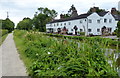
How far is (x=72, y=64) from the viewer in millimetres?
3373

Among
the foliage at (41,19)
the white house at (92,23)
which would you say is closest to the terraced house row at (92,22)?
the white house at (92,23)

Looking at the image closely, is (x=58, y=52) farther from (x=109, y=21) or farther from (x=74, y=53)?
(x=109, y=21)

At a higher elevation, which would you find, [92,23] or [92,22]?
[92,22]

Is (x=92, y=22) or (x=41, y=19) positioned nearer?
(x=92, y=22)

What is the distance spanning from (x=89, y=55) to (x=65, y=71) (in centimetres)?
79

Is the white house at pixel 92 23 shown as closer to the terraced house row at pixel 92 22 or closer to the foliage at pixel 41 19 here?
the terraced house row at pixel 92 22

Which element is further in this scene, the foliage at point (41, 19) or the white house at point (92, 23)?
the foliage at point (41, 19)

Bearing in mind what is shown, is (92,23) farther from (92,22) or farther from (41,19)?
(41,19)

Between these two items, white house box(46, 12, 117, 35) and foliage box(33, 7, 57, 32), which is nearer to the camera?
white house box(46, 12, 117, 35)

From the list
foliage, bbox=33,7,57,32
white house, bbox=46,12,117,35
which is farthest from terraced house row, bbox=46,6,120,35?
foliage, bbox=33,7,57,32

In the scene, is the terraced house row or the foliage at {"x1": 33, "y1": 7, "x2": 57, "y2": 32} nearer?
the terraced house row

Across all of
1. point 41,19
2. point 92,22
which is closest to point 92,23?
point 92,22

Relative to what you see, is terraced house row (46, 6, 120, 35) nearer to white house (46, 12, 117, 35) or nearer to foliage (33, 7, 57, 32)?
white house (46, 12, 117, 35)

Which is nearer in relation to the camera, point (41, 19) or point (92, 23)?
point (92, 23)
